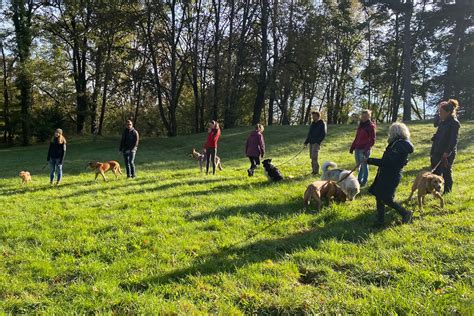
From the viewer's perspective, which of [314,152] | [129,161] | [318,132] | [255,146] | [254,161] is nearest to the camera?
[318,132]

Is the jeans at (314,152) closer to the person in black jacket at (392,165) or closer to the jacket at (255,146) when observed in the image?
the jacket at (255,146)

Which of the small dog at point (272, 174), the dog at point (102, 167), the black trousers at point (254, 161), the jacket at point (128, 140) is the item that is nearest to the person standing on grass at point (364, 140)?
the small dog at point (272, 174)

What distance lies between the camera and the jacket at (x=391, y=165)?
598 centimetres

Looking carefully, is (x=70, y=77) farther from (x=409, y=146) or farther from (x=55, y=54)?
(x=409, y=146)

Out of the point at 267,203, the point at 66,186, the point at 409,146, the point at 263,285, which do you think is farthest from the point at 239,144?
the point at 263,285

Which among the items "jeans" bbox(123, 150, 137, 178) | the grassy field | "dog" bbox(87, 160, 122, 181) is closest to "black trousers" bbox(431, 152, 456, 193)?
the grassy field

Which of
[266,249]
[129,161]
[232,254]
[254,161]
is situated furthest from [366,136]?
[129,161]

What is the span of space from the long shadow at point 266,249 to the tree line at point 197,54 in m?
25.0

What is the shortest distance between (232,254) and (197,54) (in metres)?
29.0

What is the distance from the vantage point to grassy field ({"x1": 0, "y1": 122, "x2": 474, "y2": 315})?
13.5 feet

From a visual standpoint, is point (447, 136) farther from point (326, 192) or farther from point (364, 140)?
point (326, 192)

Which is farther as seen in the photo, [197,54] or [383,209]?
[197,54]

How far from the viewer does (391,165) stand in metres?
6.06

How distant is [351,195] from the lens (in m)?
7.85
